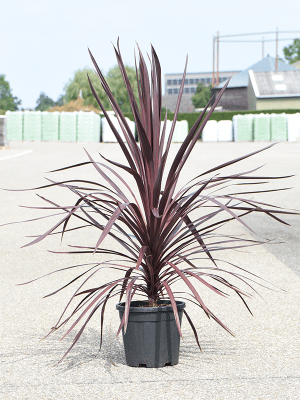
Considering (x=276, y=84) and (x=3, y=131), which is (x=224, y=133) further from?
(x=276, y=84)

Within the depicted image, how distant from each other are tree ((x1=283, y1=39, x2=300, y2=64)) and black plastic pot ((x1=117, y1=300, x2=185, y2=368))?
127 meters

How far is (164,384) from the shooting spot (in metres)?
3.18


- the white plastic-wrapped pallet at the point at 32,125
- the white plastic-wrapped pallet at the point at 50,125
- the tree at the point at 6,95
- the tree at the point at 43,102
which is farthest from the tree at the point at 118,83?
the tree at the point at 43,102

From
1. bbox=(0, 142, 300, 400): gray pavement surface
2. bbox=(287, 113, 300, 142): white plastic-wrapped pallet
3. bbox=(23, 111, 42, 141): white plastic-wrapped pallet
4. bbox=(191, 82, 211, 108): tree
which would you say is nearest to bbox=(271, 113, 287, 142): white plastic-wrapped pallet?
bbox=(287, 113, 300, 142): white plastic-wrapped pallet

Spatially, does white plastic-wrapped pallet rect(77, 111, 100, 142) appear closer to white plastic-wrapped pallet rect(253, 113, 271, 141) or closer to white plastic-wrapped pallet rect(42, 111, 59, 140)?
white plastic-wrapped pallet rect(42, 111, 59, 140)

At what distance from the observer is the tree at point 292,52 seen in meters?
123

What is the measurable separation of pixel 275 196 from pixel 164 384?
934 cm

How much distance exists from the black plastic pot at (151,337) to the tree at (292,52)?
127355mm

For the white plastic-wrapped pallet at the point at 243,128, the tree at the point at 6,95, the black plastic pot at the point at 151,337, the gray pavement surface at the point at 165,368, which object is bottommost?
the gray pavement surface at the point at 165,368

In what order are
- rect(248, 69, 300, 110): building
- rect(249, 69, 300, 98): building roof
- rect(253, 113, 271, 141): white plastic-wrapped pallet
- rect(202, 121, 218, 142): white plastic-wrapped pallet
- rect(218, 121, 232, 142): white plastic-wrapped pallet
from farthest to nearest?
rect(249, 69, 300, 98): building roof < rect(248, 69, 300, 110): building < rect(202, 121, 218, 142): white plastic-wrapped pallet < rect(218, 121, 232, 142): white plastic-wrapped pallet < rect(253, 113, 271, 141): white plastic-wrapped pallet

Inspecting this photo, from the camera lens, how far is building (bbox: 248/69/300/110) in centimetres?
4947

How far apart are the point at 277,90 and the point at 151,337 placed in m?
49.4

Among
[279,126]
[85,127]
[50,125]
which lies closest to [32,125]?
[50,125]

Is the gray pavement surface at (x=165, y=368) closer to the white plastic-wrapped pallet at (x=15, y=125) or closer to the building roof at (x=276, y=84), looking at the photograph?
the white plastic-wrapped pallet at (x=15, y=125)
